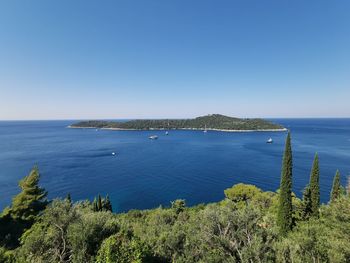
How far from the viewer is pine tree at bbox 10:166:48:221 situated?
2428 centimetres

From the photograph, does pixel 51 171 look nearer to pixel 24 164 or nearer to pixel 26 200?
pixel 24 164

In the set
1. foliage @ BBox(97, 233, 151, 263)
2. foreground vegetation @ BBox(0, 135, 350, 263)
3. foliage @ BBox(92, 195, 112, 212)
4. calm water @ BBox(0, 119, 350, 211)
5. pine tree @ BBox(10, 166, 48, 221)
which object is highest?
foliage @ BBox(97, 233, 151, 263)

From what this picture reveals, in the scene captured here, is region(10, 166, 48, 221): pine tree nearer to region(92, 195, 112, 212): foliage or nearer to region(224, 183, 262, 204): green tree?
region(92, 195, 112, 212): foliage

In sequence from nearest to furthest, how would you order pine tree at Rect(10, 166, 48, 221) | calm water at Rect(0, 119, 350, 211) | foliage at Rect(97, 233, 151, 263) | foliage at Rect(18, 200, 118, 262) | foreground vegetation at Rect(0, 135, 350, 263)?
foliage at Rect(97, 233, 151, 263), foreground vegetation at Rect(0, 135, 350, 263), foliage at Rect(18, 200, 118, 262), pine tree at Rect(10, 166, 48, 221), calm water at Rect(0, 119, 350, 211)

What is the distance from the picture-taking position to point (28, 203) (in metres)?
24.5

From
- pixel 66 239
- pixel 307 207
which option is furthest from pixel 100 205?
pixel 307 207

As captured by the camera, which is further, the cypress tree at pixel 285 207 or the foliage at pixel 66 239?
the cypress tree at pixel 285 207

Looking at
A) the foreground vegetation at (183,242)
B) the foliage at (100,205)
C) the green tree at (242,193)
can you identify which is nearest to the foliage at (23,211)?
the foliage at (100,205)

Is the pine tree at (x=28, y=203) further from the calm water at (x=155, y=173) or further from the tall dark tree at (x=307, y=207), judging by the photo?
the tall dark tree at (x=307, y=207)

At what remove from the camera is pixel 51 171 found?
65.8m

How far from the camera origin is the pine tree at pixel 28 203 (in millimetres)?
24281

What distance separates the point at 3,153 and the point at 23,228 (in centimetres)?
8584

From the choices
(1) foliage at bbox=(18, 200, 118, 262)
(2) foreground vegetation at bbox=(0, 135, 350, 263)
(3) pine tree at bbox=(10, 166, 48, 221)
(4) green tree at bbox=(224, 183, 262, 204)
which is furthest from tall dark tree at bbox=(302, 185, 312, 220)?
(3) pine tree at bbox=(10, 166, 48, 221)

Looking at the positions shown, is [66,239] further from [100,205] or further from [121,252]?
[100,205]
